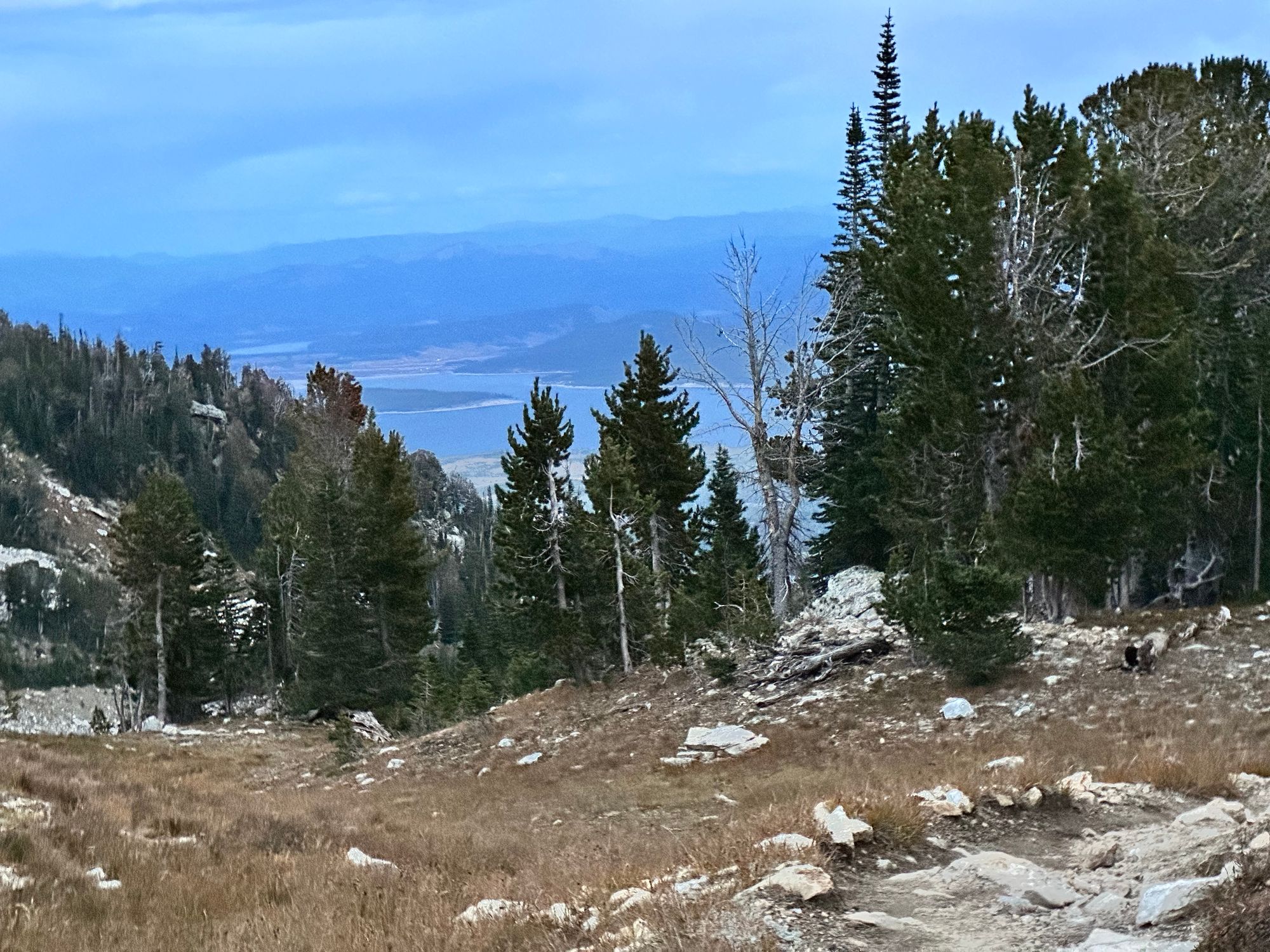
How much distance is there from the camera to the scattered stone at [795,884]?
6.87 metres

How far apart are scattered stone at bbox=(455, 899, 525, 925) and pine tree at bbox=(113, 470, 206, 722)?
44.3 m

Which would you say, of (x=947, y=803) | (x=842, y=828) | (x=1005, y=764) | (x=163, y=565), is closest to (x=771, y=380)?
(x=1005, y=764)

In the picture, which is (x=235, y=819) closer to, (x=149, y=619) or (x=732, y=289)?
(x=732, y=289)

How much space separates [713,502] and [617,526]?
1842 cm

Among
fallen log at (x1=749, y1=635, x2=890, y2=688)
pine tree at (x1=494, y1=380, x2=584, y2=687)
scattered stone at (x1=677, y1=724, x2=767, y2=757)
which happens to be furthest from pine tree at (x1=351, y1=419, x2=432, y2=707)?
scattered stone at (x1=677, y1=724, x2=767, y2=757)

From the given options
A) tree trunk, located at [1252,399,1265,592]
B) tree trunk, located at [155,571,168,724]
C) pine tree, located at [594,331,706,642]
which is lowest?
tree trunk, located at [155,571,168,724]

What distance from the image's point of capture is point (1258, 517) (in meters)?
34.6

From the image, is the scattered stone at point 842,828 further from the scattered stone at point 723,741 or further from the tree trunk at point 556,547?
the tree trunk at point 556,547

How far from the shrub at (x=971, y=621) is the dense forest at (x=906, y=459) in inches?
2.5

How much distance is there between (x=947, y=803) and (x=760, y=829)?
186cm

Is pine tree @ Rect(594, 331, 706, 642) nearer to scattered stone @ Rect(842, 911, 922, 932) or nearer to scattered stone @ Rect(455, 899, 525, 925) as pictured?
scattered stone @ Rect(455, 899, 525, 925)

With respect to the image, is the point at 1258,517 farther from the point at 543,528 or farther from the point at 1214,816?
the point at 1214,816

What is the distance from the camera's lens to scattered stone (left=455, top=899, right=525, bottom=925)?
7.42 meters

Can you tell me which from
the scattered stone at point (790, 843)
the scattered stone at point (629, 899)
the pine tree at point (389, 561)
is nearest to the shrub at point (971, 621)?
the scattered stone at point (790, 843)
